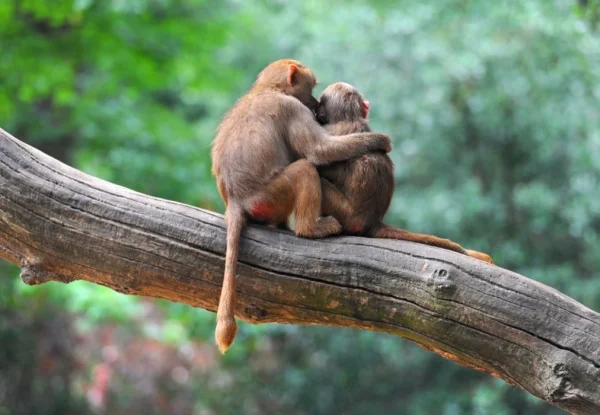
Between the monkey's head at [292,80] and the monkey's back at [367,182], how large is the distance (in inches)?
22.5

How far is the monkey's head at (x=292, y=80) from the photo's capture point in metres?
4.34

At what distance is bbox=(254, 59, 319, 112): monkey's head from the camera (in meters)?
4.34

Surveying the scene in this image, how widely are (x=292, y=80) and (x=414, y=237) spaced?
122 cm

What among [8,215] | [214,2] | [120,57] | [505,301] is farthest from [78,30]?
[505,301]

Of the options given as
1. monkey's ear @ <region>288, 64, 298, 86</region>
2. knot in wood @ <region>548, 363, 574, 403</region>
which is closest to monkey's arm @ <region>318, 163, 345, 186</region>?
monkey's ear @ <region>288, 64, 298, 86</region>

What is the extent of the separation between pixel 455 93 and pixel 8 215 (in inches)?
278

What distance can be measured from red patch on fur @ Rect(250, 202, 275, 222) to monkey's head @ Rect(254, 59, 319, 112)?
2.53 feet

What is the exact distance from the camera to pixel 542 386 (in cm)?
323

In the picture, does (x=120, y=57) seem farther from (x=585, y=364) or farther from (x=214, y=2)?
(x=585, y=364)

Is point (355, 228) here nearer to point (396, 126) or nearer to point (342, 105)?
point (342, 105)

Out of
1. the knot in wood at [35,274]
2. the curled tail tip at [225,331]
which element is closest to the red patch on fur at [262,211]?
the curled tail tip at [225,331]

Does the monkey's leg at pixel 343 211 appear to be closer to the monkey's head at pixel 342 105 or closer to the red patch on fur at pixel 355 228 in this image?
the red patch on fur at pixel 355 228

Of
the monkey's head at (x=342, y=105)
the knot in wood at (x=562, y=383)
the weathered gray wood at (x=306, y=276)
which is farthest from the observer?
→ the monkey's head at (x=342, y=105)

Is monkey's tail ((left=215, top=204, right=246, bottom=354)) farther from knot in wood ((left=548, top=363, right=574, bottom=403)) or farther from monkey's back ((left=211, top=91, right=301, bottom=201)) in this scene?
knot in wood ((left=548, top=363, right=574, bottom=403))
